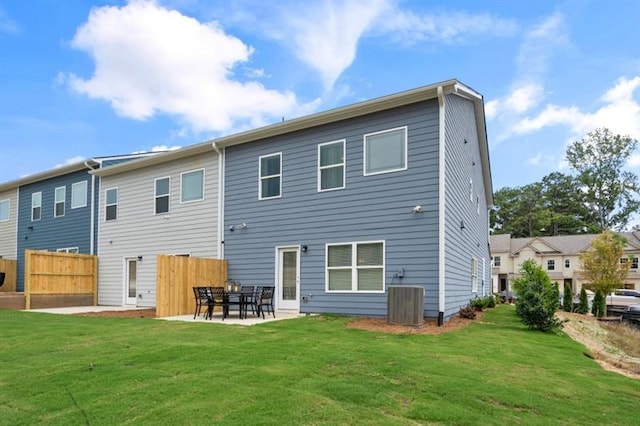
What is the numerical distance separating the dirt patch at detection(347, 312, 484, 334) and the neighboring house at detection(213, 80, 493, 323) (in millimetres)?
338

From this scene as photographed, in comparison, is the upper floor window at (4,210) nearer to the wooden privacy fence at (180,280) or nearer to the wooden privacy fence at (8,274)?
the wooden privacy fence at (8,274)

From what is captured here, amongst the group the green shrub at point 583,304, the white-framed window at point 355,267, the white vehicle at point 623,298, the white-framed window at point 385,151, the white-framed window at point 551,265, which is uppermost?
the white-framed window at point 385,151

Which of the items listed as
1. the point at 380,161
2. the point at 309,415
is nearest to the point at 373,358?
the point at 309,415

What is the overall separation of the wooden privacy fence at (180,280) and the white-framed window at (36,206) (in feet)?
38.5

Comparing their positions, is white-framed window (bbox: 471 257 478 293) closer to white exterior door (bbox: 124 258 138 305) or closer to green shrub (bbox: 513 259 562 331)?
green shrub (bbox: 513 259 562 331)

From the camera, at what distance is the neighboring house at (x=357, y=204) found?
434 inches

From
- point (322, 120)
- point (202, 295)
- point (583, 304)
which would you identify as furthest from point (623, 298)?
point (202, 295)

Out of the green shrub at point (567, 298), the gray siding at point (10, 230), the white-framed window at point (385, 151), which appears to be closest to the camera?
the white-framed window at point (385, 151)

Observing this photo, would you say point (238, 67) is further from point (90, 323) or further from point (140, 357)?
point (140, 357)

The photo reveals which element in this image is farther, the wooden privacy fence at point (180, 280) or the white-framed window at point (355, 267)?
the wooden privacy fence at point (180, 280)

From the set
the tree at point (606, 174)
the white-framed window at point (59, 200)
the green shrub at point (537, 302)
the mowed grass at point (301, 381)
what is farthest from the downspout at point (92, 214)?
the tree at point (606, 174)

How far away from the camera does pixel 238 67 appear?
19.7 metres

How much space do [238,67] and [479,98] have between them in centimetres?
994

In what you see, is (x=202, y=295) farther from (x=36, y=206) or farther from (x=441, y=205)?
(x=36, y=206)
